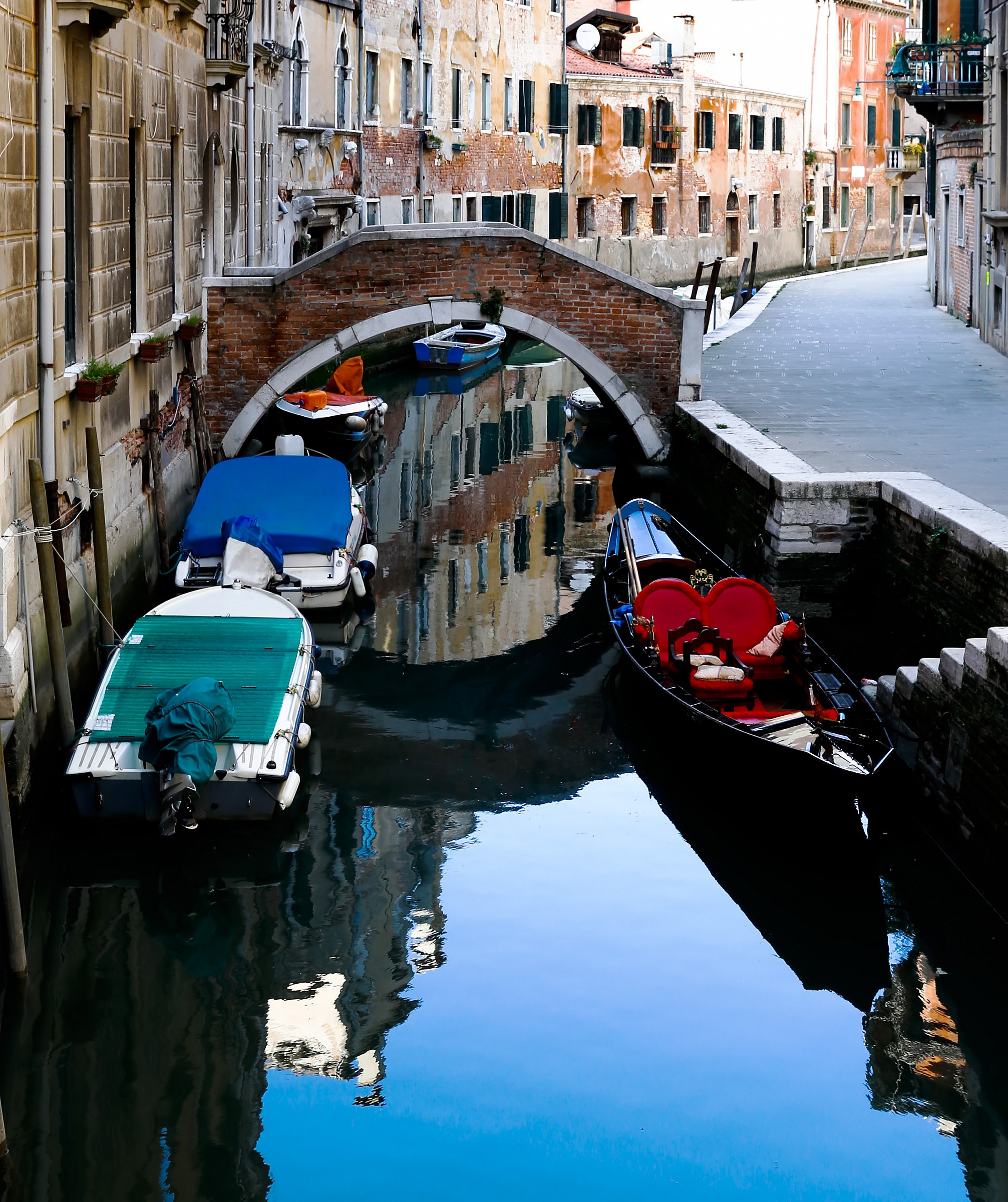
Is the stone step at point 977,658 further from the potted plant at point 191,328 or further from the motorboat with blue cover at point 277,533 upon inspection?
the potted plant at point 191,328

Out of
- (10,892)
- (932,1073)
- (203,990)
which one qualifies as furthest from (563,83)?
(932,1073)

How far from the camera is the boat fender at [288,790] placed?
6.14 m

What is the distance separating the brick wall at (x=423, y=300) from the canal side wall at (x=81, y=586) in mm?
1145

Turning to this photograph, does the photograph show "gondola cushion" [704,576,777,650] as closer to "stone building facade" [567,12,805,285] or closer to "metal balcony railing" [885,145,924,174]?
"stone building facade" [567,12,805,285]

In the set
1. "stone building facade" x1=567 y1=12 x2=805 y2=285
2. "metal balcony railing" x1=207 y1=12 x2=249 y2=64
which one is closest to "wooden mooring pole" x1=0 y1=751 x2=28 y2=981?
"metal balcony railing" x1=207 y1=12 x2=249 y2=64

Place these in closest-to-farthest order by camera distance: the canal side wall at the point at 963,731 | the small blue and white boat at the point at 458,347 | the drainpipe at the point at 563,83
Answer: the canal side wall at the point at 963,731, the small blue and white boat at the point at 458,347, the drainpipe at the point at 563,83

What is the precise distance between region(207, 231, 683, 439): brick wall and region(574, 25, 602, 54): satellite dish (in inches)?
757

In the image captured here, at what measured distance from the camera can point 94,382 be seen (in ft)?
23.7

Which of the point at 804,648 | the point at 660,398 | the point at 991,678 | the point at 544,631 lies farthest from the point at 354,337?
the point at 991,678

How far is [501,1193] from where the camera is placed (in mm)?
4164

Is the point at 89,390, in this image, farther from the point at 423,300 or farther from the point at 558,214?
the point at 558,214

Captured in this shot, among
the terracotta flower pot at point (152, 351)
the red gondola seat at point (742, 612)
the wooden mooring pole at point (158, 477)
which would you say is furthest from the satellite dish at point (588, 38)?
the red gondola seat at point (742, 612)

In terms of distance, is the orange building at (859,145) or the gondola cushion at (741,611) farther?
the orange building at (859,145)

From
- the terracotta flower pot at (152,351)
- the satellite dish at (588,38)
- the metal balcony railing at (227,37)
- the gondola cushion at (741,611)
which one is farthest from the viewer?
the satellite dish at (588,38)
